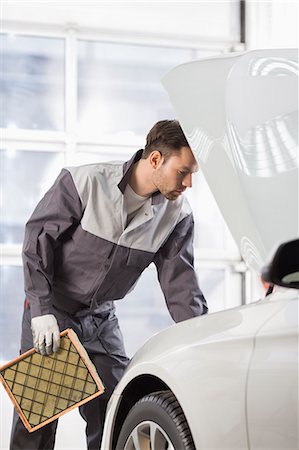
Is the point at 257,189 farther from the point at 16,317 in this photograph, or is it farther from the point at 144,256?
the point at 16,317

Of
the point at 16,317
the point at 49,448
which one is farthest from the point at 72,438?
the point at 49,448

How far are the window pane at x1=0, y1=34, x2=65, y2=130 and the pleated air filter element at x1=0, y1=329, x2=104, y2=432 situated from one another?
8.46 ft

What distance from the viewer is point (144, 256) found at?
3.13 metres

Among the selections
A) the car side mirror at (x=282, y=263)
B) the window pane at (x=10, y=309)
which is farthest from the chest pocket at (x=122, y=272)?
the window pane at (x=10, y=309)

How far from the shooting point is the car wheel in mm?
1961

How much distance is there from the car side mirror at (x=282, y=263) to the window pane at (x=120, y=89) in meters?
4.00

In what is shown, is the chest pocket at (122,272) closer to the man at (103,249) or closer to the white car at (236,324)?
the man at (103,249)

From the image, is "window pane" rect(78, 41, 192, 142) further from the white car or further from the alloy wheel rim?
the alloy wheel rim

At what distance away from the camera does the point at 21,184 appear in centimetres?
516

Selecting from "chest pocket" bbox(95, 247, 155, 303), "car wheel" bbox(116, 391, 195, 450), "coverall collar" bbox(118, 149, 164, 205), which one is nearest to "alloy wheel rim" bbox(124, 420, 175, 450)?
"car wheel" bbox(116, 391, 195, 450)

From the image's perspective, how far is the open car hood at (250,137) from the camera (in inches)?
72.8

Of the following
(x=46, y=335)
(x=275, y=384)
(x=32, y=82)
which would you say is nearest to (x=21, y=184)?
(x=32, y=82)

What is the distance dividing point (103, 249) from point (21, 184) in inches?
85.7

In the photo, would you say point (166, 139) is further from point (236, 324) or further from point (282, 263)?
point (282, 263)
